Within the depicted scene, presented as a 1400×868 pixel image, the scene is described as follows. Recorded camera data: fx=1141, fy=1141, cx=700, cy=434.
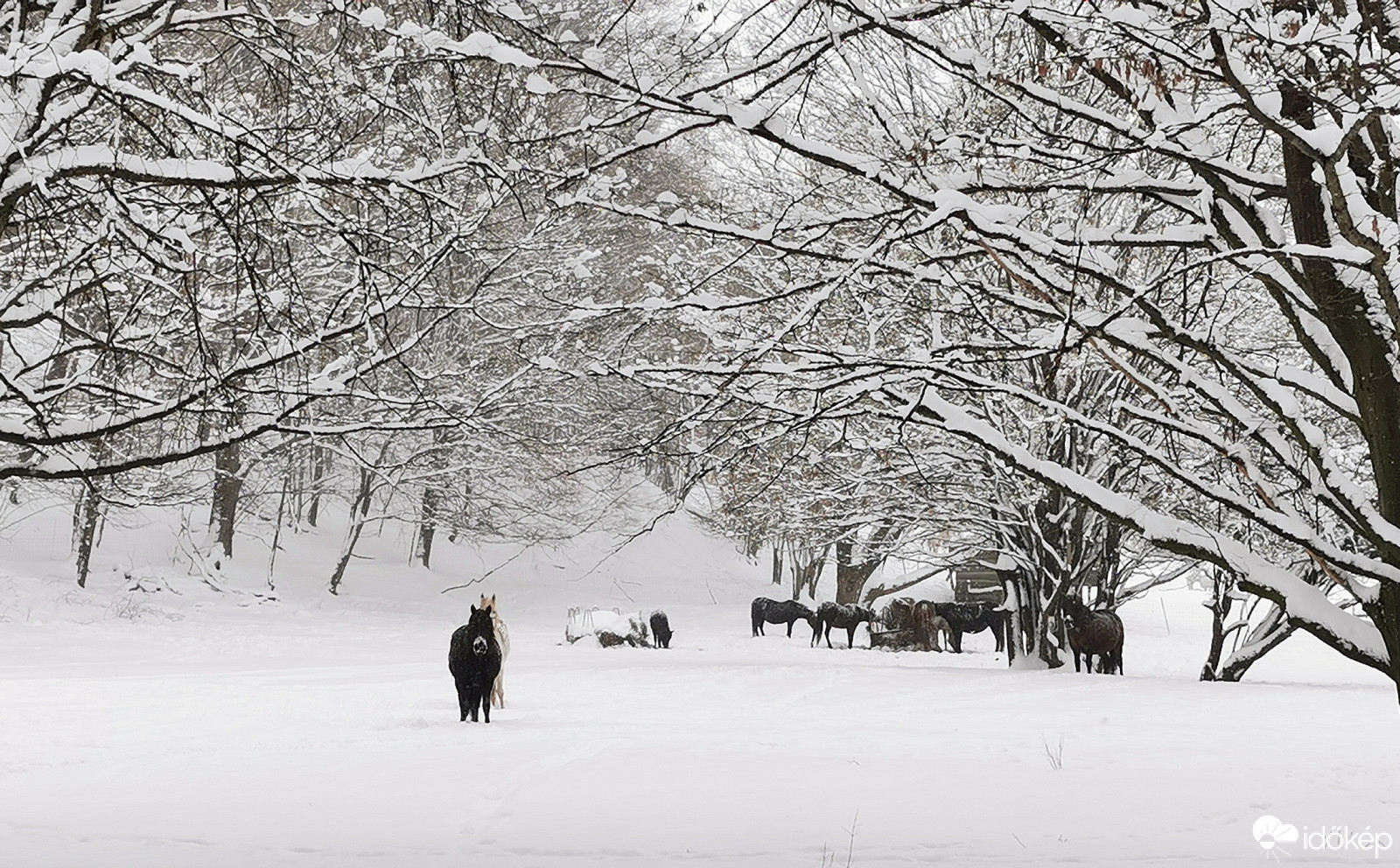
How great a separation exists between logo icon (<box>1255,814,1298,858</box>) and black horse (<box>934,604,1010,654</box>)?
16.8 meters

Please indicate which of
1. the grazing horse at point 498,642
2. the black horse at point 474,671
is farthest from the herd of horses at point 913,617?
A: the black horse at point 474,671

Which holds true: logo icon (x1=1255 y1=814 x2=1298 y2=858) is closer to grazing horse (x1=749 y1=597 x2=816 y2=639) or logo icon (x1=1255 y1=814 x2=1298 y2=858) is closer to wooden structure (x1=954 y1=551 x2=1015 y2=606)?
wooden structure (x1=954 y1=551 x2=1015 y2=606)

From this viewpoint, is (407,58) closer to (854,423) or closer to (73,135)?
(73,135)

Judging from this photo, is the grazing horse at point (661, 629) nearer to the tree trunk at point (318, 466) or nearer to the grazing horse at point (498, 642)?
the tree trunk at point (318, 466)

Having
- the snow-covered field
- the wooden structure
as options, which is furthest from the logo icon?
the wooden structure

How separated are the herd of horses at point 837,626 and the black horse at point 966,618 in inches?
0.7

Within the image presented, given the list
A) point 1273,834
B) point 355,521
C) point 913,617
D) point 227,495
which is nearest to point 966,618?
point 913,617

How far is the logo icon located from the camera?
4742 mm

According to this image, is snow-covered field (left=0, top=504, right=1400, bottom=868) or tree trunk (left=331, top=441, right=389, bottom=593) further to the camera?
tree trunk (left=331, top=441, right=389, bottom=593)

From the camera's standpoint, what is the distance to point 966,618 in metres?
22.1

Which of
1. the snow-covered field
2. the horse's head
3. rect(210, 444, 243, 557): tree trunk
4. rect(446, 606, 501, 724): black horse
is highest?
rect(210, 444, 243, 557): tree trunk

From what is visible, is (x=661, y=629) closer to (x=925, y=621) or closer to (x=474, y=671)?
(x=925, y=621)

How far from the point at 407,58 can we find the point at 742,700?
7.70 m

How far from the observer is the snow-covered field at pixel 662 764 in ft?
15.7
